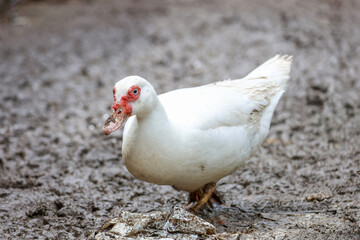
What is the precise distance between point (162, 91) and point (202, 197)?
2.84 m

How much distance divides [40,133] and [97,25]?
3.72 metres

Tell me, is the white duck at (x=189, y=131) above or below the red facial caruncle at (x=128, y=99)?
below

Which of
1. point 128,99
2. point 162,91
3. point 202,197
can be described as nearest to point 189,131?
point 128,99

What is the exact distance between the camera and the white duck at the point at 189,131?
3.61 meters

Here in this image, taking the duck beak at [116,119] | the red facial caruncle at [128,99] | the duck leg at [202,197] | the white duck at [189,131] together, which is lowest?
the duck leg at [202,197]

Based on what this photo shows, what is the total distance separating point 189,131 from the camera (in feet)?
12.3

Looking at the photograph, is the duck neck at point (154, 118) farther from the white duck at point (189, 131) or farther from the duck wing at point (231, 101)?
the duck wing at point (231, 101)

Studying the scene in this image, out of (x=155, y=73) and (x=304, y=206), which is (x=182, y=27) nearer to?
(x=155, y=73)

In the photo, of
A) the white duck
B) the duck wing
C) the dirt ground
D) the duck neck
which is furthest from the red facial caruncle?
the dirt ground

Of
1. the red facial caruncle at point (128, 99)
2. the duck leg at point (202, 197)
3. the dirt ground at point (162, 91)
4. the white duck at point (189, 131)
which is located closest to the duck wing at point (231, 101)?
the white duck at point (189, 131)

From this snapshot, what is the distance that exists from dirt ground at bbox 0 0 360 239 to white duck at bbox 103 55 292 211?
542 millimetres

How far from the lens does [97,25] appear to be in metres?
9.15

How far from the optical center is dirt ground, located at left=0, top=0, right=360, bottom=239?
4301 millimetres

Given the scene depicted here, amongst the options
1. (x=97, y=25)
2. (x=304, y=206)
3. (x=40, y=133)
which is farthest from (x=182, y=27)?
(x=304, y=206)
